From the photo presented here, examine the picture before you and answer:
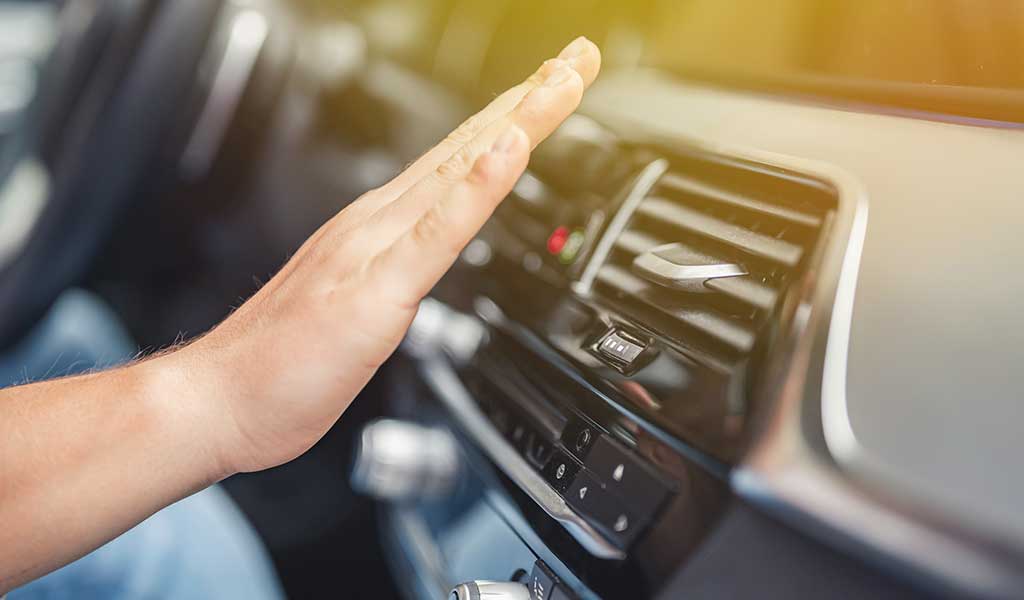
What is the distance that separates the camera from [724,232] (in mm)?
596

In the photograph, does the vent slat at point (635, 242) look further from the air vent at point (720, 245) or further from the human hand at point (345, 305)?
the human hand at point (345, 305)

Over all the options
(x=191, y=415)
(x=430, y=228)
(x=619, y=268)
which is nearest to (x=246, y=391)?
(x=191, y=415)

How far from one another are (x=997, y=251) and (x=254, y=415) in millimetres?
453

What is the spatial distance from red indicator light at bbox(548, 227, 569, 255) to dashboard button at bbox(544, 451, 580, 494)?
0.18 m

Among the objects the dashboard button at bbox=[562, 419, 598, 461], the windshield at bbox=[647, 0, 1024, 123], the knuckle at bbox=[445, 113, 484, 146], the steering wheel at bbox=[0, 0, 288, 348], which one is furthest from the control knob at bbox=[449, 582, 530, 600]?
the steering wheel at bbox=[0, 0, 288, 348]

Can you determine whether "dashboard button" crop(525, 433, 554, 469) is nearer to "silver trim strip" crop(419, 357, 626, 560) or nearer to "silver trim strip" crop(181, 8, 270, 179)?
"silver trim strip" crop(419, 357, 626, 560)

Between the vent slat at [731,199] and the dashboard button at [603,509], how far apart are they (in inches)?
8.1

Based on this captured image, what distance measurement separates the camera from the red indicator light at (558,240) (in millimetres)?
754

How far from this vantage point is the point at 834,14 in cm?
74

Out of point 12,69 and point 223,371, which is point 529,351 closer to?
point 223,371

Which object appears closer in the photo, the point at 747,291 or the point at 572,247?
the point at 747,291

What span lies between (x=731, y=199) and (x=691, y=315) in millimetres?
88

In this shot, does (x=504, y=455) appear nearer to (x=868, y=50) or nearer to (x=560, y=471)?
(x=560, y=471)

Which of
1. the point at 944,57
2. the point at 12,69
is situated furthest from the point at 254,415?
Answer: the point at 12,69
